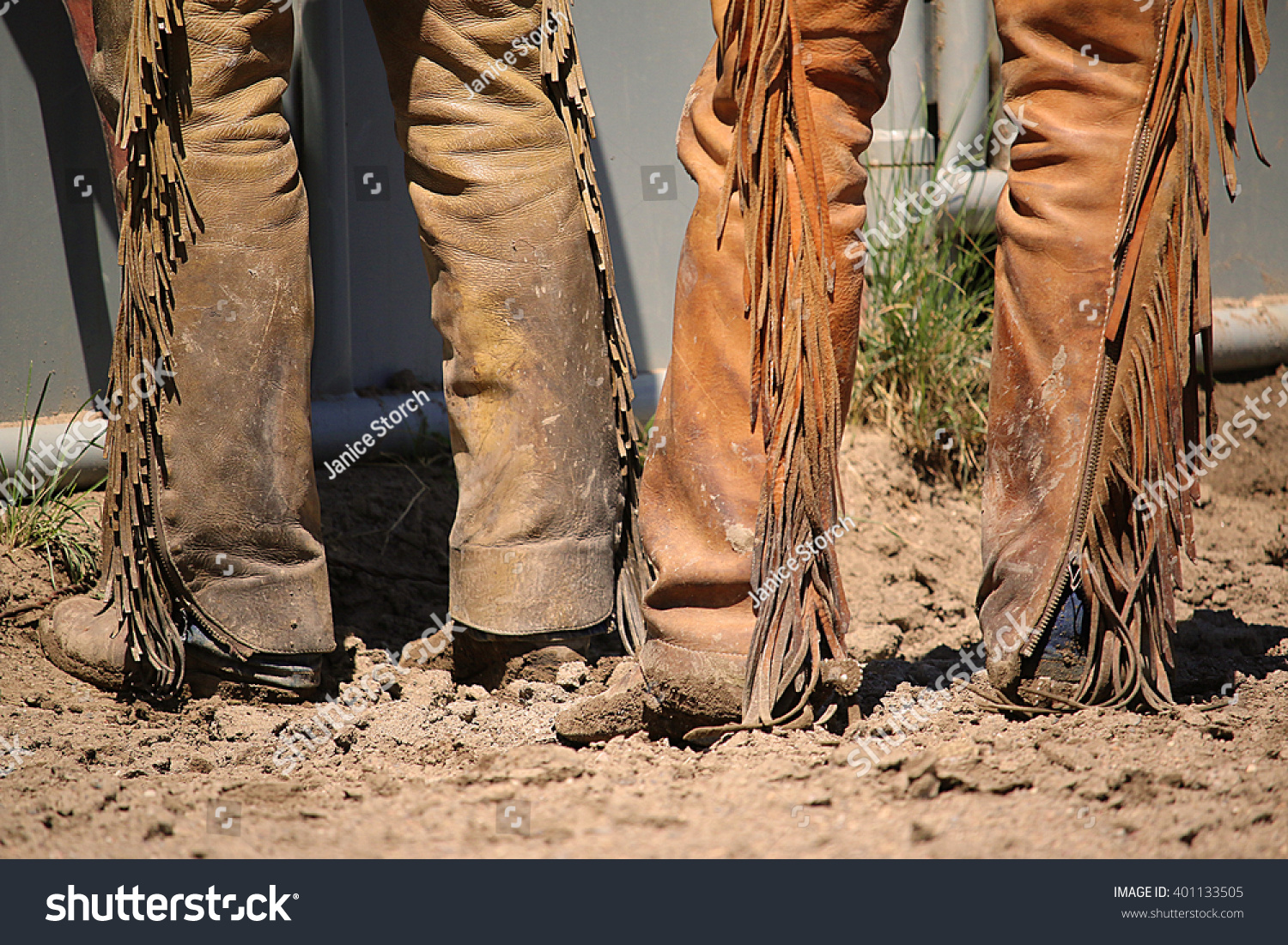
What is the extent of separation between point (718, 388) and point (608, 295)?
1.59ft

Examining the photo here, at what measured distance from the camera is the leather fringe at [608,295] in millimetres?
1739

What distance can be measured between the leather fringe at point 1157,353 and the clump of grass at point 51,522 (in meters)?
1.79

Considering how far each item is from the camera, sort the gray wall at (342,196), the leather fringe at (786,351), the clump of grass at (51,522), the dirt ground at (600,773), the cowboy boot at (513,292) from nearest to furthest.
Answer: the dirt ground at (600,773) → the leather fringe at (786,351) → the cowboy boot at (513,292) → the clump of grass at (51,522) → the gray wall at (342,196)

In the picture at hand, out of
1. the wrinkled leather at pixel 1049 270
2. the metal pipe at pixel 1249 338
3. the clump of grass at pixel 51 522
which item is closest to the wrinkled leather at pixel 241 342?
the clump of grass at pixel 51 522

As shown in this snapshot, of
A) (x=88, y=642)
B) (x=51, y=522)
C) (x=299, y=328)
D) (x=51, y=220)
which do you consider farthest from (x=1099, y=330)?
(x=51, y=220)

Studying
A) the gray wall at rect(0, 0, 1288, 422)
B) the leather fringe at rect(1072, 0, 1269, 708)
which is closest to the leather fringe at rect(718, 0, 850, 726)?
the leather fringe at rect(1072, 0, 1269, 708)

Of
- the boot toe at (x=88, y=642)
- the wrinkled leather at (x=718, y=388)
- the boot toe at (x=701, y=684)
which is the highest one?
the wrinkled leather at (x=718, y=388)

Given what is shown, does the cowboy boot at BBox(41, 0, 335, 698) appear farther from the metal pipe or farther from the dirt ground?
the metal pipe

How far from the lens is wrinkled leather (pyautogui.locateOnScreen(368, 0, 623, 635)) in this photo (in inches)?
68.2

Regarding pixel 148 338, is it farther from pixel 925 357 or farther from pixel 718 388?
pixel 925 357

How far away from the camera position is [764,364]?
1.37m

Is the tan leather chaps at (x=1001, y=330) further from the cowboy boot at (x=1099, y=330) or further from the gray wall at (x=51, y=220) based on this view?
the gray wall at (x=51, y=220)

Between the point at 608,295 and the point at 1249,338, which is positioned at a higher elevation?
the point at 608,295

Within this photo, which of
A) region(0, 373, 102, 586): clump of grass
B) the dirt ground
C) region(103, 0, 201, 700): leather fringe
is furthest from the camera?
region(0, 373, 102, 586): clump of grass
